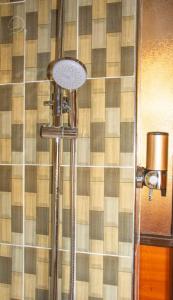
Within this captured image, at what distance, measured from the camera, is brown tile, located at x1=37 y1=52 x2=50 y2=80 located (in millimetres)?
1072

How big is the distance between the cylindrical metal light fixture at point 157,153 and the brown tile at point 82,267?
1.27 ft

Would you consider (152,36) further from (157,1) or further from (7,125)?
(7,125)

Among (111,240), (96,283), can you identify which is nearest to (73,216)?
(111,240)

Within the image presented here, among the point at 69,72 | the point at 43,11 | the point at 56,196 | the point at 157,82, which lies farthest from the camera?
the point at 157,82

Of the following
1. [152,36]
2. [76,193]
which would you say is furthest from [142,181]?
[152,36]

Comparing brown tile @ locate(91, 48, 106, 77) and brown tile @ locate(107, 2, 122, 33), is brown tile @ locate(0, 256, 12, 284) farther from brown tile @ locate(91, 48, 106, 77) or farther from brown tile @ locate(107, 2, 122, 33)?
brown tile @ locate(107, 2, 122, 33)

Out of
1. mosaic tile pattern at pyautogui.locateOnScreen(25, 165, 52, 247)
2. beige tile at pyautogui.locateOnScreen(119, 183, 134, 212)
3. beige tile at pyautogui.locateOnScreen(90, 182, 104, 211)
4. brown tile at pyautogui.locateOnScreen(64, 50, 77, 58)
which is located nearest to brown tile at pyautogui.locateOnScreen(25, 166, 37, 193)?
mosaic tile pattern at pyautogui.locateOnScreen(25, 165, 52, 247)

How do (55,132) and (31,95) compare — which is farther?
(31,95)

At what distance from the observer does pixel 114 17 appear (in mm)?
1007

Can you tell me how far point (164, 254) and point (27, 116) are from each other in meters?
0.87

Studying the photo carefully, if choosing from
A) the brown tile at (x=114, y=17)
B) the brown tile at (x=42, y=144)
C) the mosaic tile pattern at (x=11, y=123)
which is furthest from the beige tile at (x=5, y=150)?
the brown tile at (x=114, y=17)

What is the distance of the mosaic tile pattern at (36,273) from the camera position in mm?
1090

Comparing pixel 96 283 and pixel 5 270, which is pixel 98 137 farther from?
pixel 5 270

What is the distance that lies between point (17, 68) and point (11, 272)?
2.51ft
